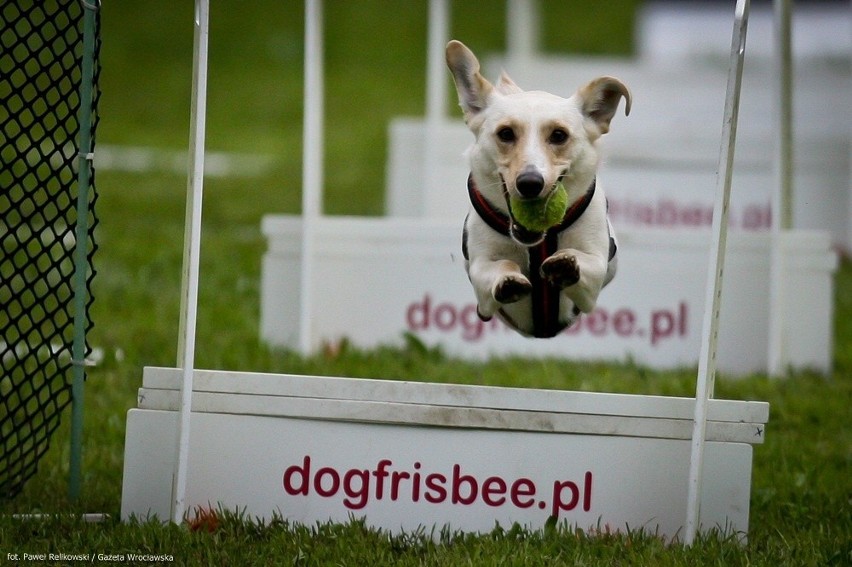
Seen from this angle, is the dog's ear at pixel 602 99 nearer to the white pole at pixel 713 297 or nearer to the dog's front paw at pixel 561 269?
the white pole at pixel 713 297

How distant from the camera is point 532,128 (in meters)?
3.50

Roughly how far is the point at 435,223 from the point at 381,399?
298 centimetres

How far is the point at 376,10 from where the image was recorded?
3005cm

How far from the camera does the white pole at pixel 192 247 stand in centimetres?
382

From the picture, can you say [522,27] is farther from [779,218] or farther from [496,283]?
[496,283]

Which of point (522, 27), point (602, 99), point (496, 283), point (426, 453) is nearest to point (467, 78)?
point (602, 99)

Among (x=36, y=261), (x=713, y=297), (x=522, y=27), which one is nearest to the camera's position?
(x=713, y=297)

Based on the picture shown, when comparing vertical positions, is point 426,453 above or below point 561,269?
below

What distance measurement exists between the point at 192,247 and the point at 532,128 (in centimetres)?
117

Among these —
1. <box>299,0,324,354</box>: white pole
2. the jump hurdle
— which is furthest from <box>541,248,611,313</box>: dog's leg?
<box>299,0,324,354</box>: white pole

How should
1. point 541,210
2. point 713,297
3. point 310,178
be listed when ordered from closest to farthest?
point 541,210, point 713,297, point 310,178

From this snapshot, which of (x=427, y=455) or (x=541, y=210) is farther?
(x=427, y=455)

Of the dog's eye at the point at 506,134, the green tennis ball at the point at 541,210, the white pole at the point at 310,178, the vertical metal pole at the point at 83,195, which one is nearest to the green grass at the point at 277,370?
the white pole at the point at 310,178

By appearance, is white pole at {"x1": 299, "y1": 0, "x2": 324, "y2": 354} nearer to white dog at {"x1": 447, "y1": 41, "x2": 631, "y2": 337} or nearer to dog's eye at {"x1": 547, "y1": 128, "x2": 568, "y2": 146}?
white dog at {"x1": 447, "y1": 41, "x2": 631, "y2": 337}
